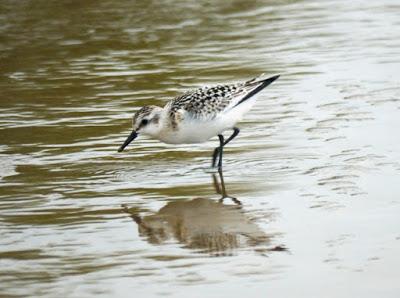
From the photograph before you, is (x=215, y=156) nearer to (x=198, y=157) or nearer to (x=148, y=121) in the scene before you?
(x=198, y=157)

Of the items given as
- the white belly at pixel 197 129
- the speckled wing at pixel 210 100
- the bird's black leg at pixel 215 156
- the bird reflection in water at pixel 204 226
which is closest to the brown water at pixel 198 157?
the bird reflection in water at pixel 204 226

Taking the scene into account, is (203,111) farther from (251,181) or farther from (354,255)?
(354,255)

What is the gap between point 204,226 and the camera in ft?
29.7

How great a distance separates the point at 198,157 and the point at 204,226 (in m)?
2.53

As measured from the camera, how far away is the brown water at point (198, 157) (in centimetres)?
783

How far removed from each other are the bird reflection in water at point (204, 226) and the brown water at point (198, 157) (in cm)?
2

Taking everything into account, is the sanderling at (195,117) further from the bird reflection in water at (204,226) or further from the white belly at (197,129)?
the bird reflection in water at (204,226)

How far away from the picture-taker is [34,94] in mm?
14258

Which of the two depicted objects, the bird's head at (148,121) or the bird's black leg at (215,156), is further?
the bird's black leg at (215,156)

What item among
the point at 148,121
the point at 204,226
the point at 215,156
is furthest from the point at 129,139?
the point at 204,226

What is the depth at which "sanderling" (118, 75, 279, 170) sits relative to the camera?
35.7ft

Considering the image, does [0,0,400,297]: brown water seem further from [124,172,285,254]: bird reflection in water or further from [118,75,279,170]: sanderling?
[118,75,279,170]: sanderling

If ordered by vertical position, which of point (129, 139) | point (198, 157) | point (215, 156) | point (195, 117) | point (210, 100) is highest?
point (210, 100)

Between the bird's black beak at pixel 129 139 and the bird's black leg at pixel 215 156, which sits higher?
the bird's black beak at pixel 129 139
